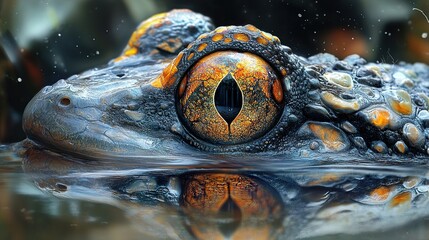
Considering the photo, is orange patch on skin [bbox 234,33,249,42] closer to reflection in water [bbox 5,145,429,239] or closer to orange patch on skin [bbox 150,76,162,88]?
orange patch on skin [bbox 150,76,162,88]

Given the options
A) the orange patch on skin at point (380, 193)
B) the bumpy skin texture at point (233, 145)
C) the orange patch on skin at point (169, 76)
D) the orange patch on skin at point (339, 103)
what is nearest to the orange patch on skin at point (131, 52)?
the bumpy skin texture at point (233, 145)

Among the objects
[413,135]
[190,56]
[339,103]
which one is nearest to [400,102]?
[413,135]

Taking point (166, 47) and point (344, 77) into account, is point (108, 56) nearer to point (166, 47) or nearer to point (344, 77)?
point (166, 47)

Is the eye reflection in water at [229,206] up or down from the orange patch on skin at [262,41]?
down

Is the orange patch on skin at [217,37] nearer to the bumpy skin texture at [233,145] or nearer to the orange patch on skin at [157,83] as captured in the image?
the bumpy skin texture at [233,145]

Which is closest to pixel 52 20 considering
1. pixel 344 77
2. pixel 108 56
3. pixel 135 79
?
pixel 108 56

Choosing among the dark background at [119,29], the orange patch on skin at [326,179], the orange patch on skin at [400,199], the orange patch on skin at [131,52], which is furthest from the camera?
the dark background at [119,29]

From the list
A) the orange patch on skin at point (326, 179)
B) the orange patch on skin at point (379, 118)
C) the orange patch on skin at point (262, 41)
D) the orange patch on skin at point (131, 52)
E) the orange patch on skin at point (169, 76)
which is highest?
the orange patch on skin at point (262, 41)
